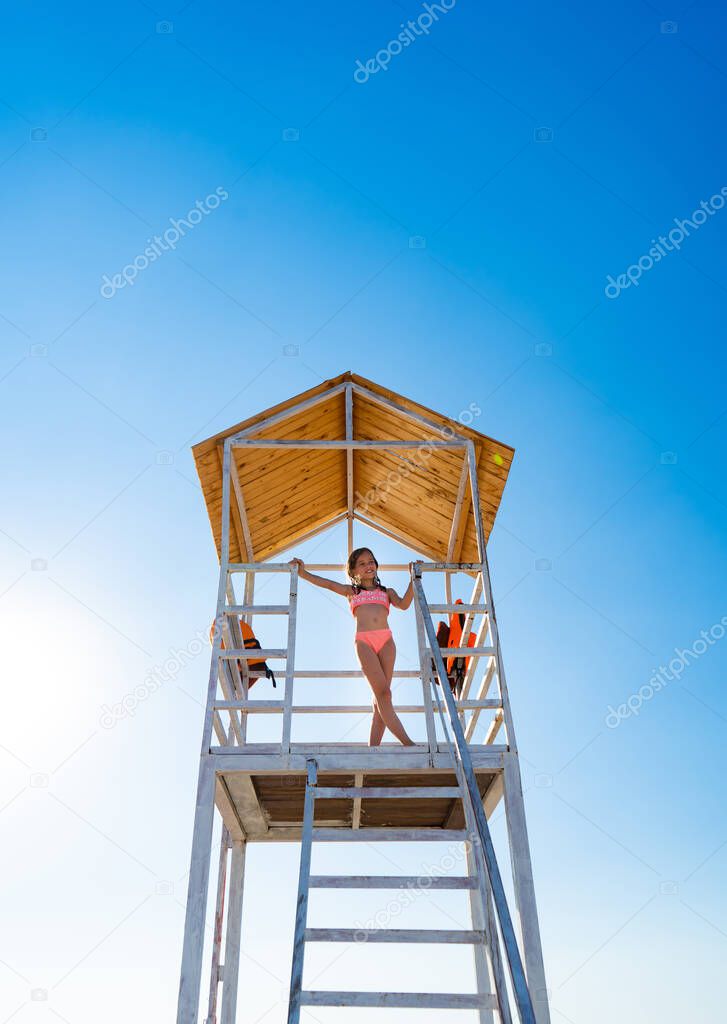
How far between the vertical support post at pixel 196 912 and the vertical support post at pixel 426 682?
1.80 meters

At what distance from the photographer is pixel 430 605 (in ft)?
21.9

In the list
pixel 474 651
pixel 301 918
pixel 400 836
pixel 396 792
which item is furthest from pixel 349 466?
pixel 301 918

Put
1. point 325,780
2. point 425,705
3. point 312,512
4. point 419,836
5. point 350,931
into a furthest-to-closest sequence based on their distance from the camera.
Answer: point 312,512, point 325,780, point 425,705, point 419,836, point 350,931

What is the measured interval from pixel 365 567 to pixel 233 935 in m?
4.27

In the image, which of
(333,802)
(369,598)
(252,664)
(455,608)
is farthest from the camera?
(252,664)

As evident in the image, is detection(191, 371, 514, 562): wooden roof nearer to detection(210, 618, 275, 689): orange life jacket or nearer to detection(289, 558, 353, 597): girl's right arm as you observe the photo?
detection(210, 618, 275, 689): orange life jacket

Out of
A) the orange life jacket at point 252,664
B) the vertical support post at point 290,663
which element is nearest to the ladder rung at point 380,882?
the vertical support post at point 290,663

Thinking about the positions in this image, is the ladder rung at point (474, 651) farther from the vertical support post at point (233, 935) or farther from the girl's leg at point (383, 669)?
the vertical support post at point (233, 935)

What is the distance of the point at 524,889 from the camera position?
18.8 feet

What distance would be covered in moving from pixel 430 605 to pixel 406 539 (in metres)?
3.71

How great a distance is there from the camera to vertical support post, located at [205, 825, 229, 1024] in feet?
25.0

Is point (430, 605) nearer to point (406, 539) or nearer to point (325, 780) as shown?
point (325, 780)

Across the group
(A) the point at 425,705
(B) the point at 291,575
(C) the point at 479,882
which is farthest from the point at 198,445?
(C) the point at 479,882

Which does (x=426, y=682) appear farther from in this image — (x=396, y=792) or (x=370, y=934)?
(x=370, y=934)
